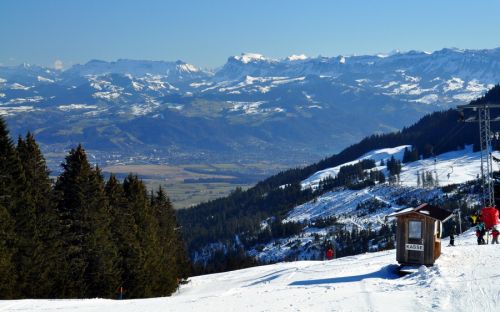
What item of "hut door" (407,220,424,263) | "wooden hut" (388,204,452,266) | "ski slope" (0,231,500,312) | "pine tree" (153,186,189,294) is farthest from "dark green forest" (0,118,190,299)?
"hut door" (407,220,424,263)

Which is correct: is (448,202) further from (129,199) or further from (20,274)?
(20,274)

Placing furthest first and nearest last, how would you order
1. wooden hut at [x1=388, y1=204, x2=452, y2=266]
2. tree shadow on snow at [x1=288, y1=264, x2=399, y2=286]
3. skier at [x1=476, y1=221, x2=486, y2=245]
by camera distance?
skier at [x1=476, y1=221, x2=486, y2=245] → wooden hut at [x1=388, y1=204, x2=452, y2=266] → tree shadow on snow at [x1=288, y1=264, x2=399, y2=286]

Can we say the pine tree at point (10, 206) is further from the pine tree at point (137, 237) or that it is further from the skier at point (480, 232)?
the skier at point (480, 232)

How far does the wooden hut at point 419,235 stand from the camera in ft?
105

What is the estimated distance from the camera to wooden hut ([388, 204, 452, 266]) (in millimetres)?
32031

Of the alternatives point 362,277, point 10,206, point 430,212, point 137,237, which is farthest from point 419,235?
point 137,237

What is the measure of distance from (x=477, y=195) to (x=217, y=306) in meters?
182

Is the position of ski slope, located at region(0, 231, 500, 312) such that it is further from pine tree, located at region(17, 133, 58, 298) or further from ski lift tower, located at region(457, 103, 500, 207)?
ski lift tower, located at region(457, 103, 500, 207)

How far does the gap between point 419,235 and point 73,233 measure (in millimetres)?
22429

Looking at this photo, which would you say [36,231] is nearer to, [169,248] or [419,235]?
[419,235]

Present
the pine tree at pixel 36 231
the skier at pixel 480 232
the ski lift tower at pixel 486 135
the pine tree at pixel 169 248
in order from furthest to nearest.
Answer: the ski lift tower at pixel 486 135, the pine tree at pixel 169 248, the skier at pixel 480 232, the pine tree at pixel 36 231

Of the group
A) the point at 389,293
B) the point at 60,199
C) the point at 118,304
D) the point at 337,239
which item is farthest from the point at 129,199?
the point at 337,239

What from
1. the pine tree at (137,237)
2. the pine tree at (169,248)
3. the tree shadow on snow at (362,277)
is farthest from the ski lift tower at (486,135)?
the pine tree at (137,237)

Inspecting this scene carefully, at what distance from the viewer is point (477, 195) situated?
634 feet
